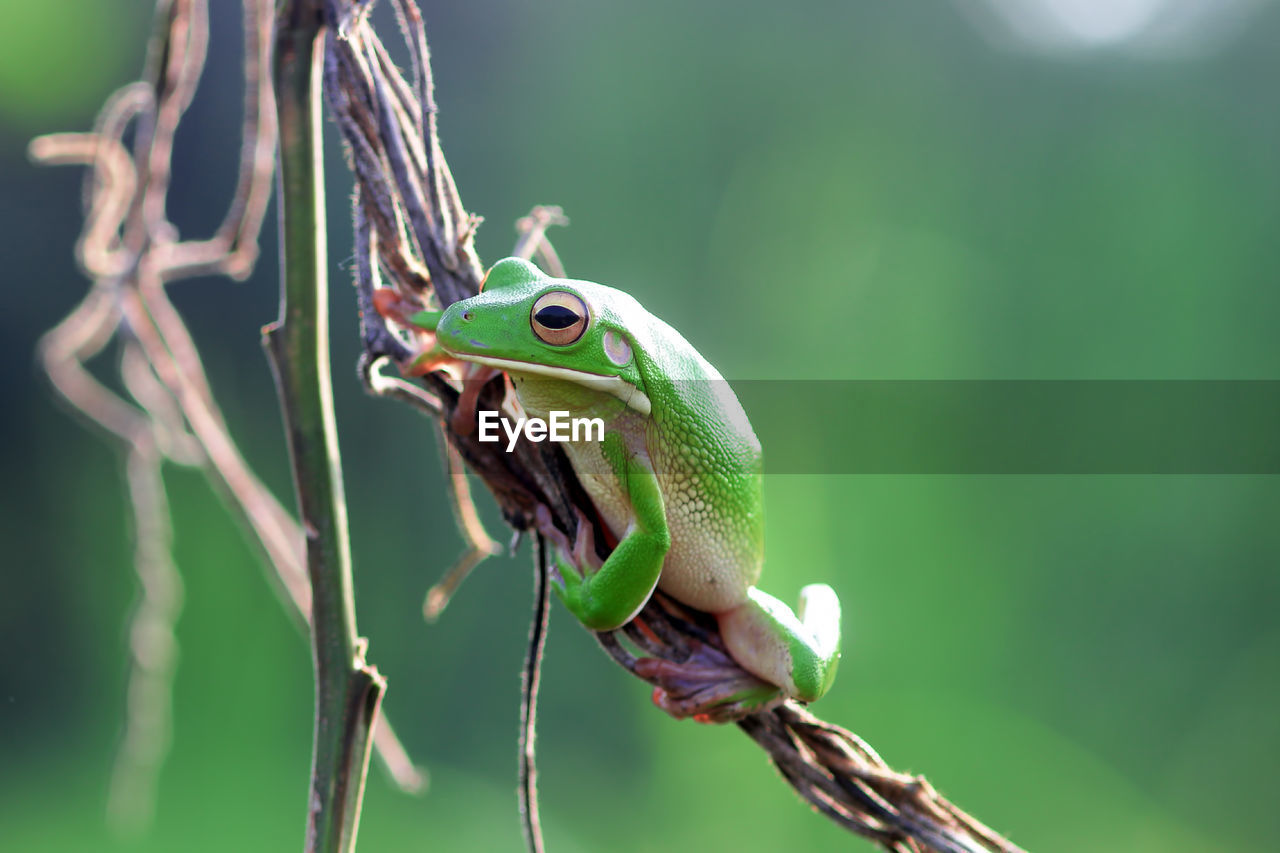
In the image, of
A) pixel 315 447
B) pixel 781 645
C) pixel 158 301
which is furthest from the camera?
pixel 158 301

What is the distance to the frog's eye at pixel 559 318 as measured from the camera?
2.02 ft

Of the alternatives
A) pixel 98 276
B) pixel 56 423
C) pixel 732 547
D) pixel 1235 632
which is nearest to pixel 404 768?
pixel 732 547

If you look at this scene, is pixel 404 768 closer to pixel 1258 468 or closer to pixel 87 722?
pixel 87 722

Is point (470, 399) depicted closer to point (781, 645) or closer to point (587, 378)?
point (587, 378)

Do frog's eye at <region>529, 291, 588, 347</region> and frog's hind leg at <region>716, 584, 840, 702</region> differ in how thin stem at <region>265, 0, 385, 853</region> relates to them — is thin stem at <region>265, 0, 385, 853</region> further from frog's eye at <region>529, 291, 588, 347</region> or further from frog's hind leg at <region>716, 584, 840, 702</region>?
frog's hind leg at <region>716, 584, 840, 702</region>

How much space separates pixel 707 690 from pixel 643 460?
173 mm

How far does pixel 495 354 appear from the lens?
600 mm

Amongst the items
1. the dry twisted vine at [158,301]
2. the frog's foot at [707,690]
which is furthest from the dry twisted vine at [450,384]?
the dry twisted vine at [158,301]

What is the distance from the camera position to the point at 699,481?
27.0 inches

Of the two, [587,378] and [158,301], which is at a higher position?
[587,378]

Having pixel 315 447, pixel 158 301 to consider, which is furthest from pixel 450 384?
pixel 158 301

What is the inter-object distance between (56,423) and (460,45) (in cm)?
199

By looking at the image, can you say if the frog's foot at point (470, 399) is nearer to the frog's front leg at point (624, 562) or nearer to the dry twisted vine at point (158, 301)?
the frog's front leg at point (624, 562)

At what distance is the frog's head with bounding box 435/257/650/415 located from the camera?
60 centimetres
